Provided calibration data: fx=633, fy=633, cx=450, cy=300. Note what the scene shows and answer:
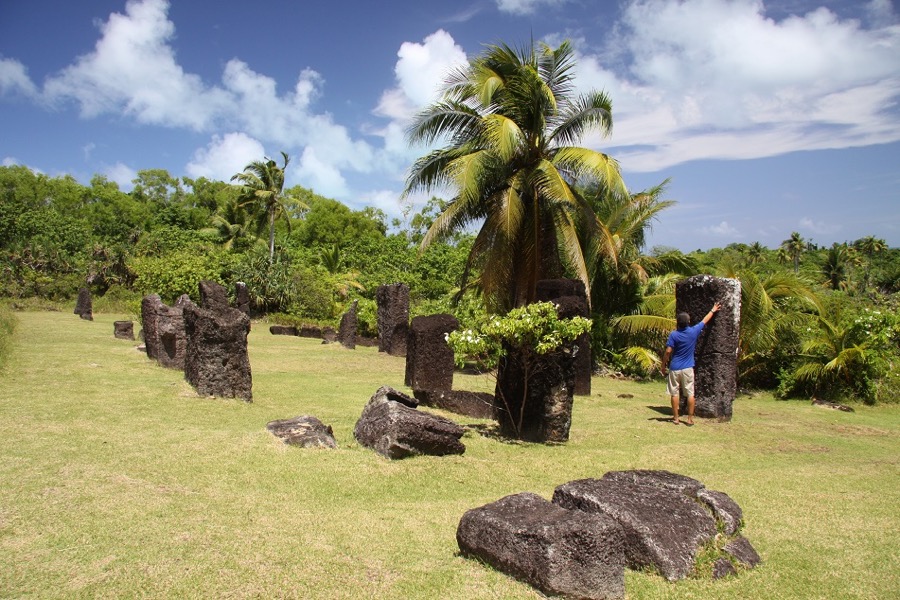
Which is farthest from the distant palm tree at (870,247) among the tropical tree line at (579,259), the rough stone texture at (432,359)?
the rough stone texture at (432,359)

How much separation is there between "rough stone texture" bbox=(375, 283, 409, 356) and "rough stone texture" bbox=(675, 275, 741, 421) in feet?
33.9

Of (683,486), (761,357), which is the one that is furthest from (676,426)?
(761,357)

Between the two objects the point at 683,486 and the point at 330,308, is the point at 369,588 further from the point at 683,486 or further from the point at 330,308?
the point at 330,308

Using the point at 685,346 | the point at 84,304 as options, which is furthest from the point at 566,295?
the point at 84,304

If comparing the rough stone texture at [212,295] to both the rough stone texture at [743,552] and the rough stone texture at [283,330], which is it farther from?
the rough stone texture at [283,330]

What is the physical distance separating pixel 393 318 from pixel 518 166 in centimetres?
654

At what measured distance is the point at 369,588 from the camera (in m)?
3.81

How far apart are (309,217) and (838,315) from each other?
4690 centimetres

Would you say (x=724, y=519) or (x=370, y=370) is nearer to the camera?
(x=724, y=519)

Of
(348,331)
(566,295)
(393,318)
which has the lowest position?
(348,331)

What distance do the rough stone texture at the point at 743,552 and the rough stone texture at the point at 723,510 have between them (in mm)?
80

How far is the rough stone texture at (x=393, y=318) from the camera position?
19.9 m

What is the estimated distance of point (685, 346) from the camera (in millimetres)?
10414

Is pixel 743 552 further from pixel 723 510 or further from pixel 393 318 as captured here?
pixel 393 318
